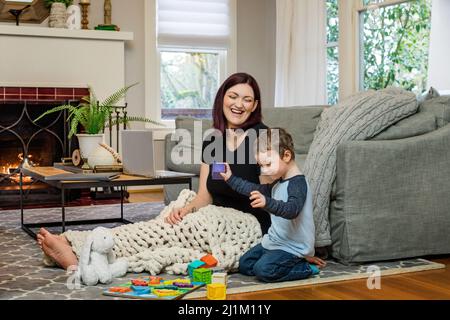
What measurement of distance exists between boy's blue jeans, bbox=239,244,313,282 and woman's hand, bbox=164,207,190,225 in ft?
1.15

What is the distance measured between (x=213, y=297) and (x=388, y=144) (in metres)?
1.15

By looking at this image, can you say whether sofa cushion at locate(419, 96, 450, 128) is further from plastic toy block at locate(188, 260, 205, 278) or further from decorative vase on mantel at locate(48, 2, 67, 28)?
decorative vase on mantel at locate(48, 2, 67, 28)

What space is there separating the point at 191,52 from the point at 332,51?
1.49 meters

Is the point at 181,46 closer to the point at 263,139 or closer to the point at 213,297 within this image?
the point at 263,139

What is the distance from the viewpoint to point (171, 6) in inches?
253

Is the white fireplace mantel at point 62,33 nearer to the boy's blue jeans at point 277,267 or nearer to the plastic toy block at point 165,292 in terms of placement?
the boy's blue jeans at point 277,267

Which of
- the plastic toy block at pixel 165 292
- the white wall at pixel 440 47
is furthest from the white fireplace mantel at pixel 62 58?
the plastic toy block at pixel 165 292

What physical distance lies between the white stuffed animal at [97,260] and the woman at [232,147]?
251mm

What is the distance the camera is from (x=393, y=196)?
2.96 metres

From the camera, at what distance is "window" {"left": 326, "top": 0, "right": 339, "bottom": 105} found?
584 cm

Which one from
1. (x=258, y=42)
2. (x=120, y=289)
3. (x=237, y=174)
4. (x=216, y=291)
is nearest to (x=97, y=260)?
(x=120, y=289)

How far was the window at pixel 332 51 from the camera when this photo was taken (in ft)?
19.2
